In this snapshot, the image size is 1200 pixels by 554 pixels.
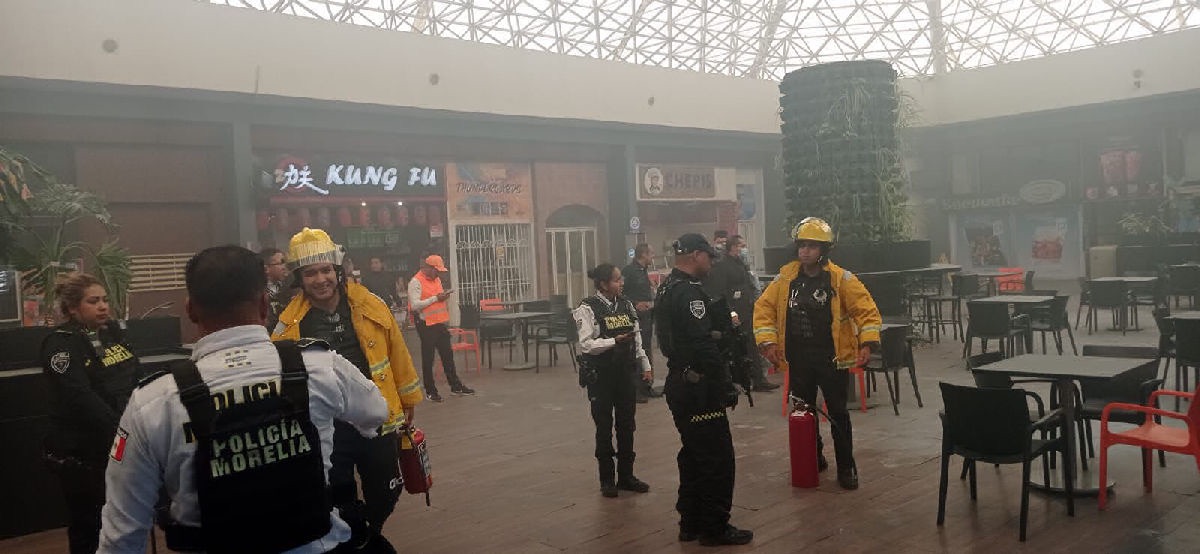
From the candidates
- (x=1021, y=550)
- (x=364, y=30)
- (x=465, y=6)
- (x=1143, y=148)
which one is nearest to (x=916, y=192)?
(x=1143, y=148)

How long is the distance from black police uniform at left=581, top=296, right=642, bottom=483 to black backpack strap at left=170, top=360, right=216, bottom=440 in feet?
11.9

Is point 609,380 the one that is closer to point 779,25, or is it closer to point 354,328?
point 354,328

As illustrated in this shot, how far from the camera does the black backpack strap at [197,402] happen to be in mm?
1857

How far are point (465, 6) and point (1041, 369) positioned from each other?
110ft

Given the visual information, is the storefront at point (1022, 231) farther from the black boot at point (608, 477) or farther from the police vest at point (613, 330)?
the black boot at point (608, 477)

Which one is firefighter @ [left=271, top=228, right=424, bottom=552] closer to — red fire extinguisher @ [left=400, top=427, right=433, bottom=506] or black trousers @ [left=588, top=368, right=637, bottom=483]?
red fire extinguisher @ [left=400, top=427, right=433, bottom=506]

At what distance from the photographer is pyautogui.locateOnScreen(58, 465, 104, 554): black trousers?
389 cm

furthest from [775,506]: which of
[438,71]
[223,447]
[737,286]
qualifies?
[438,71]

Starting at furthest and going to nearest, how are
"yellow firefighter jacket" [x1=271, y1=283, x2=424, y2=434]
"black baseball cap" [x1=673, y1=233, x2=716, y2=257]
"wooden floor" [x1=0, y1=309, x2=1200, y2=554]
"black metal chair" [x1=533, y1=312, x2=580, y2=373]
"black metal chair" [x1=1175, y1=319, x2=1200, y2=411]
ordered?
"black metal chair" [x1=533, y1=312, x2=580, y2=373], "black metal chair" [x1=1175, y1=319, x2=1200, y2=411], "black baseball cap" [x1=673, y1=233, x2=716, y2=257], "wooden floor" [x1=0, y1=309, x2=1200, y2=554], "yellow firefighter jacket" [x1=271, y1=283, x2=424, y2=434]

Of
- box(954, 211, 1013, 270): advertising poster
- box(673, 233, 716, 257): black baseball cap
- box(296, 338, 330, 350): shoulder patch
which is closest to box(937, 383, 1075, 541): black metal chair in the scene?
box(673, 233, 716, 257): black baseball cap

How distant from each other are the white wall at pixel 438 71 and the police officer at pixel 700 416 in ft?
30.8

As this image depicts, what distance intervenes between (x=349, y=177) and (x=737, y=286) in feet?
26.8

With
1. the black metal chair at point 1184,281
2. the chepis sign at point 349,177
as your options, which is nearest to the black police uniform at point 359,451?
the chepis sign at point 349,177

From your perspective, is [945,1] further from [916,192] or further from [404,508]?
[404,508]
